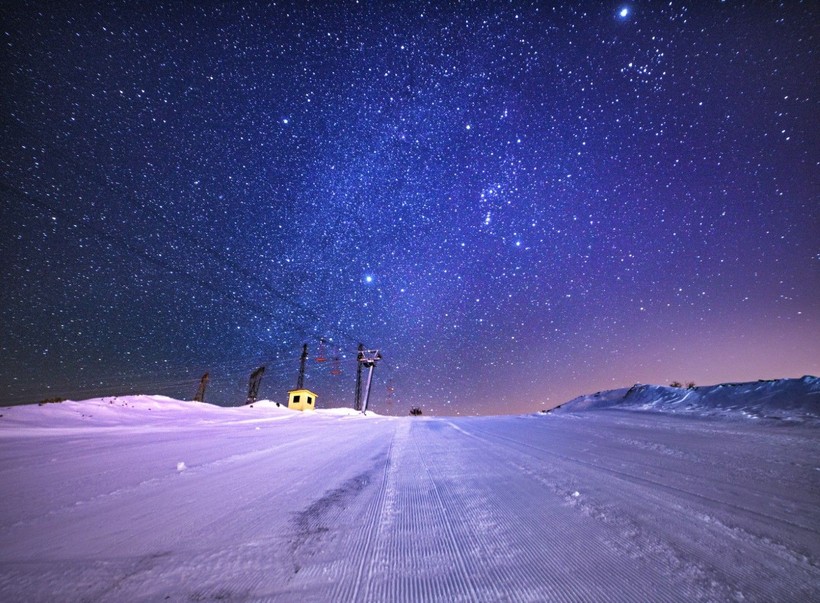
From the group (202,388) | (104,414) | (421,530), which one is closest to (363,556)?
(421,530)

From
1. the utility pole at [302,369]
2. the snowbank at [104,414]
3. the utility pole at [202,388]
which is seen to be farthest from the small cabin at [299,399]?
the snowbank at [104,414]

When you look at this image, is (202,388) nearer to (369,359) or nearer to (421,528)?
(369,359)

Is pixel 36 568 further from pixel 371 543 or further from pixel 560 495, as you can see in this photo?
pixel 560 495

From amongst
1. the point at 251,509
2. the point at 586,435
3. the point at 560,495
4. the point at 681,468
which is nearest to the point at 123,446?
the point at 251,509

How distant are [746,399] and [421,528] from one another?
8776 millimetres

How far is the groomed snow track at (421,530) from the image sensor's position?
3.16 ft

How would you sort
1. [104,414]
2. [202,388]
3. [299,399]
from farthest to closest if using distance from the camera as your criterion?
[202,388], [299,399], [104,414]

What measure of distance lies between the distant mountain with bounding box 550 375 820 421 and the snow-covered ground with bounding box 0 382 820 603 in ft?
11.3

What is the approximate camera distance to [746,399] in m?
6.37

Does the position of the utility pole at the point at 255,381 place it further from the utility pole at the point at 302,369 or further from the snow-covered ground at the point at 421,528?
the snow-covered ground at the point at 421,528

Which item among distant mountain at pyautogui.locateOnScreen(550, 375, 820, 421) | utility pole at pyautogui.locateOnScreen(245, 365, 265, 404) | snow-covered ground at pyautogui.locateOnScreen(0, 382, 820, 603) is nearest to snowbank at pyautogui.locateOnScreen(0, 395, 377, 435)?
snow-covered ground at pyautogui.locateOnScreen(0, 382, 820, 603)

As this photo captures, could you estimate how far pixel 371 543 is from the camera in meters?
1.26

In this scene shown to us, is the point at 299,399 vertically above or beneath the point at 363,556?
beneath

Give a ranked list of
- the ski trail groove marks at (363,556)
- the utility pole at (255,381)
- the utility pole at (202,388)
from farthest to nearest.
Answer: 1. the utility pole at (255,381)
2. the utility pole at (202,388)
3. the ski trail groove marks at (363,556)
